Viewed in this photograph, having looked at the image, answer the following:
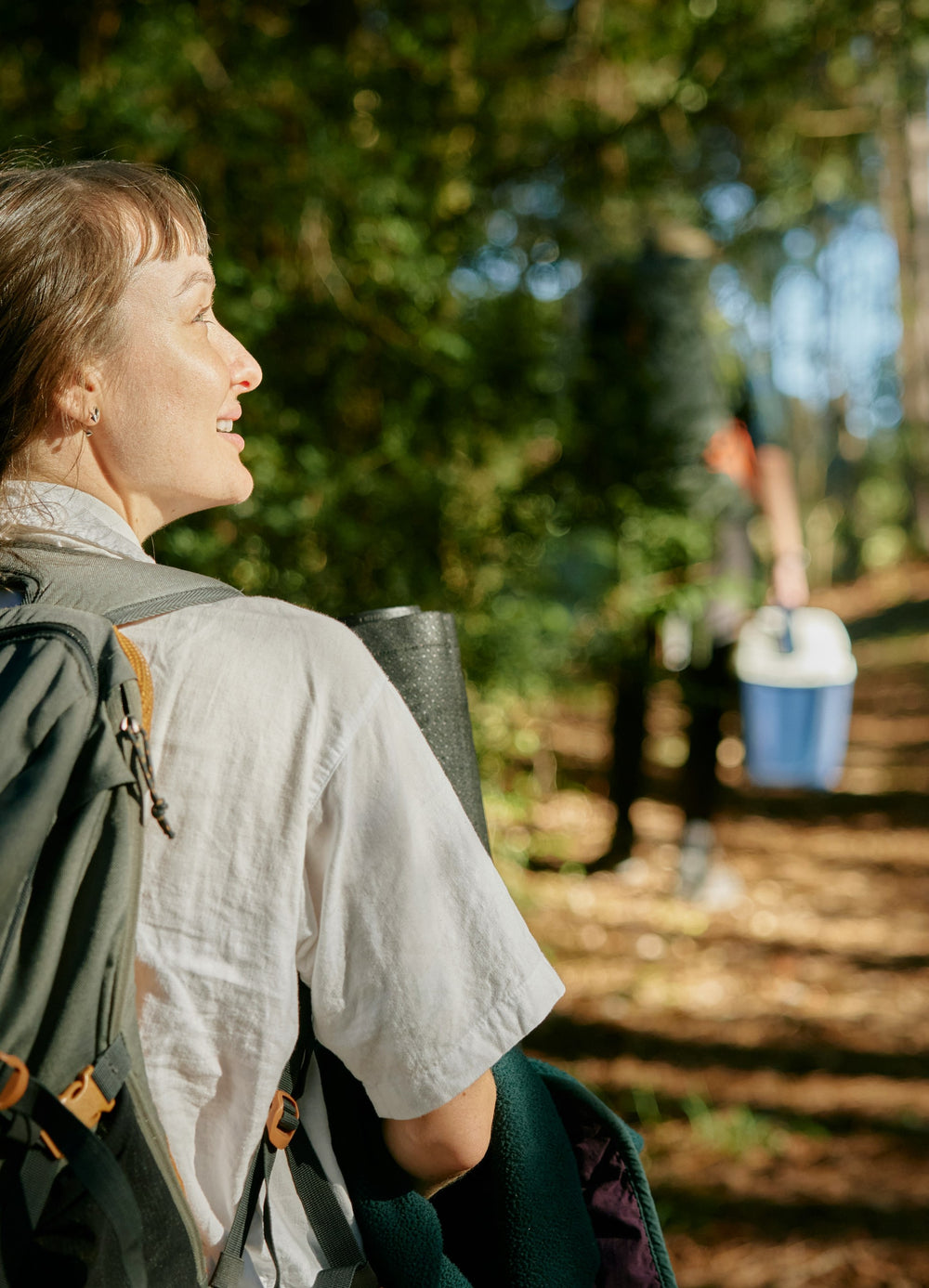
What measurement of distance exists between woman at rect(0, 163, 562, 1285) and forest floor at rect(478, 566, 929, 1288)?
2404 mm

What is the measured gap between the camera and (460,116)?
374cm

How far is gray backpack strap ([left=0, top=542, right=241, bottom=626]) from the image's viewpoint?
1053 millimetres

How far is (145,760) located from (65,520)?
30 cm

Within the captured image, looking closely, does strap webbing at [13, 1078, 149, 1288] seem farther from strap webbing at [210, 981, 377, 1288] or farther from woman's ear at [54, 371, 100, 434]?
woman's ear at [54, 371, 100, 434]

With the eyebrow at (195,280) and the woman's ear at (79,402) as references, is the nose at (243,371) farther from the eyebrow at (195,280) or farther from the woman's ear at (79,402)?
the woman's ear at (79,402)

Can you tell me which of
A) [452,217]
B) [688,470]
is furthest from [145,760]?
[688,470]

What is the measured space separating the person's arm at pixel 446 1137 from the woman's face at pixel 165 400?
67cm

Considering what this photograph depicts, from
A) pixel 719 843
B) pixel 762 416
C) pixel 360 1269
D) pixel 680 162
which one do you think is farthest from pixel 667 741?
pixel 360 1269

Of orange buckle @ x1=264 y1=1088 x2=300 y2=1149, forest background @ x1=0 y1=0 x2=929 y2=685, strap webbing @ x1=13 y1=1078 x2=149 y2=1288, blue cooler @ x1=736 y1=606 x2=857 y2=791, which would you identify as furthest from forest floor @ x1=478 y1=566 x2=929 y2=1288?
strap webbing @ x1=13 y1=1078 x2=149 y2=1288

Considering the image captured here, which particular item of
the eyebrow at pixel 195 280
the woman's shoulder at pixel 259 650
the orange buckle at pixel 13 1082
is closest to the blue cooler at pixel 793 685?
the eyebrow at pixel 195 280

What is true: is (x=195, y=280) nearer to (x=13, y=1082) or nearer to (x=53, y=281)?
(x=53, y=281)

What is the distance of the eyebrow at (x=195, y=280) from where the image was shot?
3.98 ft

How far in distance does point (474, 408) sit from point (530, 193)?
103cm

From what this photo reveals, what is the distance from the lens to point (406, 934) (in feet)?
3.44
